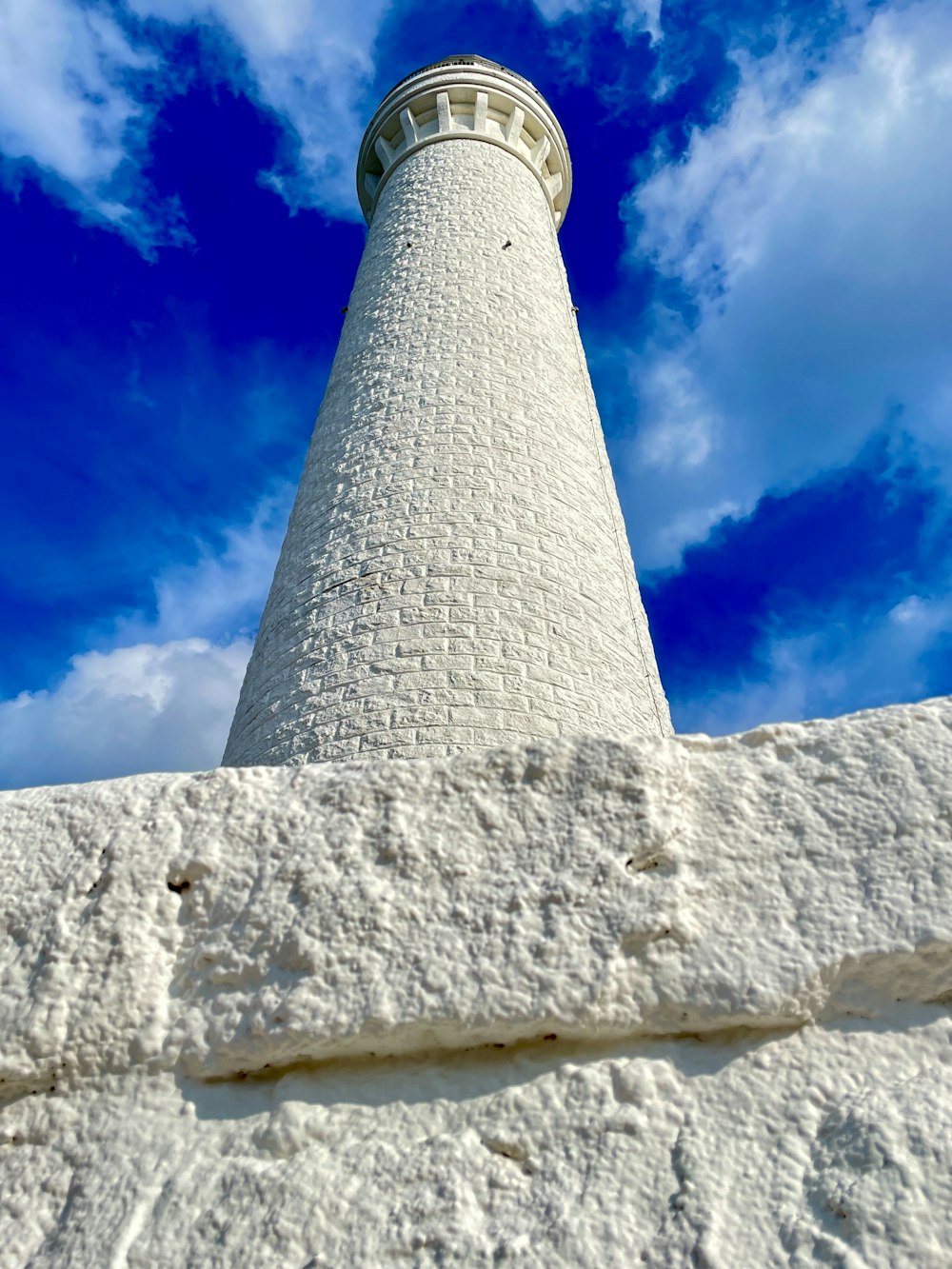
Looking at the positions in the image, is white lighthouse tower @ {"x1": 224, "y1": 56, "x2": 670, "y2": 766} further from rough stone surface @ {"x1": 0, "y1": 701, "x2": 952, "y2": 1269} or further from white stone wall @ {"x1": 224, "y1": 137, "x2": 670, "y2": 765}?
rough stone surface @ {"x1": 0, "y1": 701, "x2": 952, "y2": 1269}

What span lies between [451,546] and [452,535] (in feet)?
0.32

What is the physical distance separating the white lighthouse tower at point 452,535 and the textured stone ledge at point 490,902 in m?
2.50

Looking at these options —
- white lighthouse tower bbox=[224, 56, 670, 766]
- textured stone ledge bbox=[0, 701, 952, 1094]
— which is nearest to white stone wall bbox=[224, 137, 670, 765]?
white lighthouse tower bbox=[224, 56, 670, 766]

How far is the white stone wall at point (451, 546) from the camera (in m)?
4.67

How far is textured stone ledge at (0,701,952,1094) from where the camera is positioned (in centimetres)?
159

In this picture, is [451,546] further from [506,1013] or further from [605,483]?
[506,1013]

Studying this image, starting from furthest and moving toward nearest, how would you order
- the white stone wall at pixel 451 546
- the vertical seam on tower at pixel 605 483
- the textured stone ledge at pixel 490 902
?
the vertical seam on tower at pixel 605 483 → the white stone wall at pixel 451 546 → the textured stone ledge at pixel 490 902

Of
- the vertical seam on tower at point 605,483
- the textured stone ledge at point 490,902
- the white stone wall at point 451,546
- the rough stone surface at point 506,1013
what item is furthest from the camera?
the vertical seam on tower at point 605,483

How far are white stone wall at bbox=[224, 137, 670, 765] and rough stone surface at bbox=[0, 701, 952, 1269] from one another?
8.30 ft

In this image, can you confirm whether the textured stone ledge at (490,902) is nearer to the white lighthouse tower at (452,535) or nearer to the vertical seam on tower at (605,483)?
the white lighthouse tower at (452,535)

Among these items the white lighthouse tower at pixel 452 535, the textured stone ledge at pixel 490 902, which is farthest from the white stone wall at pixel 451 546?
the textured stone ledge at pixel 490 902

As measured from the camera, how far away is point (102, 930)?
1781mm

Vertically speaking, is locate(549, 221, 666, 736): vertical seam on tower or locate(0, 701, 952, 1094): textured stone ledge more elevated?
locate(549, 221, 666, 736): vertical seam on tower

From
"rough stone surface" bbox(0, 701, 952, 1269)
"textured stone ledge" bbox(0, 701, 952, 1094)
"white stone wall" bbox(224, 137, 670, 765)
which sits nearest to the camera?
"rough stone surface" bbox(0, 701, 952, 1269)
